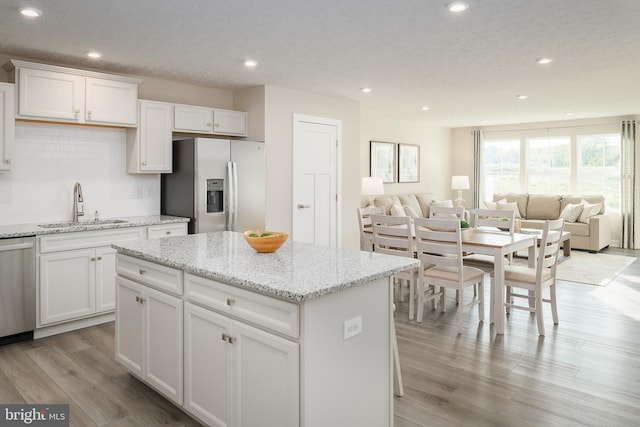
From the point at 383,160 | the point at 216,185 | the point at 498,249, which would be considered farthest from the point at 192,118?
the point at 383,160

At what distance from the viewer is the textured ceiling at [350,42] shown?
300cm

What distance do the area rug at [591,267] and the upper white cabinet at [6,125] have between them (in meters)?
6.20

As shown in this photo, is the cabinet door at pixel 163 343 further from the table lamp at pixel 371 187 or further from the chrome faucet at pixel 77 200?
the table lamp at pixel 371 187

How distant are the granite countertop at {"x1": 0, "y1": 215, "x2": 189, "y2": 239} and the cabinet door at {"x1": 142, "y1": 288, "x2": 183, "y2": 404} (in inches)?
65.1

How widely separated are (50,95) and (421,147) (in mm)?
7180

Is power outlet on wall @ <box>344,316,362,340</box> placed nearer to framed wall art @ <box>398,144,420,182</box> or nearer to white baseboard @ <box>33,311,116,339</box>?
white baseboard @ <box>33,311,116,339</box>

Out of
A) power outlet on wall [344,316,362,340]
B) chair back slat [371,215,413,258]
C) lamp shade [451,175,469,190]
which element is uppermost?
lamp shade [451,175,469,190]

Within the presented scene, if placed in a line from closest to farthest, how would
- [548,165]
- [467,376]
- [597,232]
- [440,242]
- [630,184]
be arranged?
[467,376] → [440,242] → [597,232] → [630,184] → [548,165]

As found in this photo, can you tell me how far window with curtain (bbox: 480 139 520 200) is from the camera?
9.73m

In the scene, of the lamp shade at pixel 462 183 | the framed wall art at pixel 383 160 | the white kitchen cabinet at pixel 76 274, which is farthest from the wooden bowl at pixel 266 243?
the lamp shade at pixel 462 183

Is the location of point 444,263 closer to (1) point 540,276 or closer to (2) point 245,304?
(1) point 540,276

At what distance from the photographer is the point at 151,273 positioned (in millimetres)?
2631

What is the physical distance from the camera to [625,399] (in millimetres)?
2650

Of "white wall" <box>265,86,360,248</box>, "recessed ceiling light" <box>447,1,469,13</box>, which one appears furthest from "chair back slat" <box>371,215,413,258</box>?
"recessed ceiling light" <box>447,1,469,13</box>
